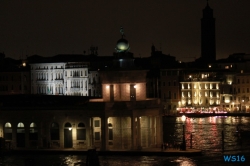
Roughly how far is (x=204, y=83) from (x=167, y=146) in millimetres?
51958

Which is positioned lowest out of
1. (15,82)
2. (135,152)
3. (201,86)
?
(135,152)

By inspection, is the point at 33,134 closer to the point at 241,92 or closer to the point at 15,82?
the point at 15,82

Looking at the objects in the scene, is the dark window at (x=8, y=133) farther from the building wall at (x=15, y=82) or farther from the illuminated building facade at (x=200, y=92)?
the illuminated building facade at (x=200, y=92)

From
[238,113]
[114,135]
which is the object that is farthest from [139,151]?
[238,113]

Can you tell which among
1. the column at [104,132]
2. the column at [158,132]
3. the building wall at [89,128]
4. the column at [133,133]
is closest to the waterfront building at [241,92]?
the column at [158,132]

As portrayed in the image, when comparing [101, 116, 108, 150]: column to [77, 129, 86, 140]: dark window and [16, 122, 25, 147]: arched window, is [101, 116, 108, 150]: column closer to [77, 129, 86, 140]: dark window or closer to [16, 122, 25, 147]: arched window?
[77, 129, 86, 140]: dark window

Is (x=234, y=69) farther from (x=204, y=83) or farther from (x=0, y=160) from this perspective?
(x=0, y=160)

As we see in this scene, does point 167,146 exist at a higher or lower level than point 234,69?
lower

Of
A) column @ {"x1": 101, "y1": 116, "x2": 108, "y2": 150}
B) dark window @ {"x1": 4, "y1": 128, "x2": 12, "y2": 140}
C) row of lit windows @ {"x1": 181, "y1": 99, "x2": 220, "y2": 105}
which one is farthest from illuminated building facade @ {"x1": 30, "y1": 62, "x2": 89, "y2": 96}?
column @ {"x1": 101, "y1": 116, "x2": 108, "y2": 150}

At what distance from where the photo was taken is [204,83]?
91.9m

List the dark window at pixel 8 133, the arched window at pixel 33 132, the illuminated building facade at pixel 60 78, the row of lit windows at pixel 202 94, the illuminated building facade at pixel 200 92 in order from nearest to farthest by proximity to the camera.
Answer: the arched window at pixel 33 132, the dark window at pixel 8 133, the illuminated building facade at pixel 60 78, the illuminated building facade at pixel 200 92, the row of lit windows at pixel 202 94

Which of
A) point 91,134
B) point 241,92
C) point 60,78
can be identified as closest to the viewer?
point 91,134

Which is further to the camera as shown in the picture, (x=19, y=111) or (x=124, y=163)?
(x=19, y=111)

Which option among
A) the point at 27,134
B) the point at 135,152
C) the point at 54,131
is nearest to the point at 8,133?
the point at 27,134
